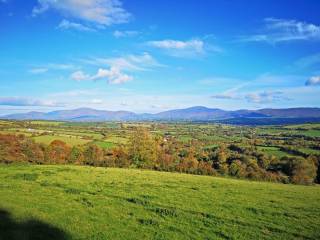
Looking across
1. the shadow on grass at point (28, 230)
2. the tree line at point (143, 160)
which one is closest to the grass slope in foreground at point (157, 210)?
the shadow on grass at point (28, 230)

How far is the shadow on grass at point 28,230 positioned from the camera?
12578 mm

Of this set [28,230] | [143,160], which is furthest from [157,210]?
[143,160]

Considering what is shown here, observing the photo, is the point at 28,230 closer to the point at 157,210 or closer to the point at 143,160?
the point at 157,210

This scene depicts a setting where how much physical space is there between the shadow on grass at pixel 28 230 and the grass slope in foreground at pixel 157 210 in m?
0.18

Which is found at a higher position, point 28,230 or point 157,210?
point 28,230

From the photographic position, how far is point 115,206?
1845cm

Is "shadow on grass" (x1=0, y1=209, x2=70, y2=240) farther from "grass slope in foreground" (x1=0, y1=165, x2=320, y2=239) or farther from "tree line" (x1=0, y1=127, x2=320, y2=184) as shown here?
"tree line" (x1=0, y1=127, x2=320, y2=184)

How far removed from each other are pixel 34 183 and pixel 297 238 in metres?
19.4

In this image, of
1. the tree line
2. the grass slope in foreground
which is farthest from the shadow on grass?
the tree line

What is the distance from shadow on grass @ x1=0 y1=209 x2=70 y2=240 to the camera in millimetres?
12578

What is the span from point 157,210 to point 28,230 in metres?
7.07

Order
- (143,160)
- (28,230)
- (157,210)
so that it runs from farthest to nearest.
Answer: (143,160) → (157,210) → (28,230)

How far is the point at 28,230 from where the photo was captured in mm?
13375

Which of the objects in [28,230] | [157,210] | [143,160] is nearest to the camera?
[28,230]
